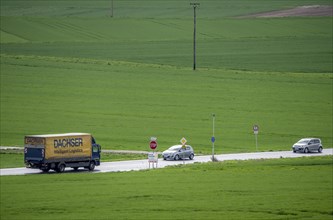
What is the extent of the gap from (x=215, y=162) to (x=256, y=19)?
10236cm

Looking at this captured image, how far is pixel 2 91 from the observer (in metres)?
98.2

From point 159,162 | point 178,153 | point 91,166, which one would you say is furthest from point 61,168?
point 178,153

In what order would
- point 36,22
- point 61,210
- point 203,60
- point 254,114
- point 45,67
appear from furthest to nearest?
point 36,22 < point 203,60 < point 45,67 < point 254,114 < point 61,210

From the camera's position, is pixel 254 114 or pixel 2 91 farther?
pixel 2 91

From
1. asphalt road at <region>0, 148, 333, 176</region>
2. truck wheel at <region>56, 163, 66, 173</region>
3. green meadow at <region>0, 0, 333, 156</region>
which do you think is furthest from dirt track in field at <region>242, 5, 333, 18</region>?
truck wheel at <region>56, 163, 66, 173</region>

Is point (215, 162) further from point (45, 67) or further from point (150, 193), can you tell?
point (45, 67)

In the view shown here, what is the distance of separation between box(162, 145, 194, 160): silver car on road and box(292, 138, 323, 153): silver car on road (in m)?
9.41

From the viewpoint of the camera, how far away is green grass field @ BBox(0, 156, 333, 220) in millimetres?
40594

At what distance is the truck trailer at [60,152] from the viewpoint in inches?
2399

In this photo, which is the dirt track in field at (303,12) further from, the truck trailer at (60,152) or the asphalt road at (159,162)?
the truck trailer at (60,152)

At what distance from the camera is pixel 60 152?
202 feet

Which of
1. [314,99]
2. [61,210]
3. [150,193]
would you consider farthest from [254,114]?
[61,210]

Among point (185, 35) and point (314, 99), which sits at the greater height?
point (185, 35)

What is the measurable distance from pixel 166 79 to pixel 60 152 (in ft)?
155
